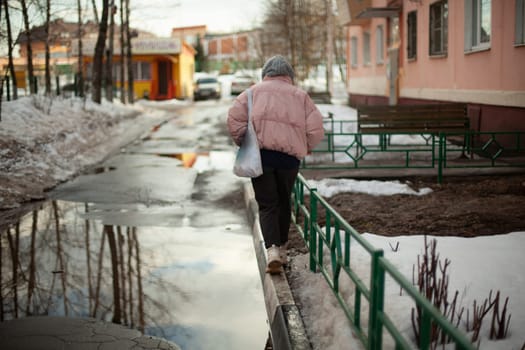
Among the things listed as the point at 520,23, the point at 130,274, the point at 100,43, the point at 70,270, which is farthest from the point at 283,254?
the point at 100,43

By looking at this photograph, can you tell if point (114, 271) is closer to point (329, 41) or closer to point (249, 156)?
point (249, 156)

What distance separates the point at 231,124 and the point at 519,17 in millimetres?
8328

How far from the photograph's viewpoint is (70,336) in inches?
179

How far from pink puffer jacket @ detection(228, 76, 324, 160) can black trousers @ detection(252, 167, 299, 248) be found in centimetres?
21

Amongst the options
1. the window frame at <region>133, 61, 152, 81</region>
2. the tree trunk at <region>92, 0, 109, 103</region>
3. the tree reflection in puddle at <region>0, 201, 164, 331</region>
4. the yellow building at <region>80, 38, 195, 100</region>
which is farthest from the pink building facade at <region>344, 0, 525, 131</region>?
the window frame at <region>133, 61, 152, 81</region>

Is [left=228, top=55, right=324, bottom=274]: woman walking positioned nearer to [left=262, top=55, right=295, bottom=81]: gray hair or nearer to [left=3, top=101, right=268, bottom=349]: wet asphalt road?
[left=262, top=55, right=295, bottom=81]: gray hair

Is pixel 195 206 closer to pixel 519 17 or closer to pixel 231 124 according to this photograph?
pixel 231 124

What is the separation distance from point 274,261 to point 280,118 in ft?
3.90

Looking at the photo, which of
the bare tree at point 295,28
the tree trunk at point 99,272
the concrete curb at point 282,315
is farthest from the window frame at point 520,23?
the bare tree at point 295,28

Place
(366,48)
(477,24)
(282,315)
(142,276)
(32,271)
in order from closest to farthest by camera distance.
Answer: (282,315), (142,276), (32,271), (477,24), (366,48)

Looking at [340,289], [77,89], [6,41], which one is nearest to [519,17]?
[340,289]

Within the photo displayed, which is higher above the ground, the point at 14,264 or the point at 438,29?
the point at 438,29

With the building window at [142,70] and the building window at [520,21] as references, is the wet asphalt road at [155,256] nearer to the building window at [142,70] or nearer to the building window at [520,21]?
the building window at [520,21]

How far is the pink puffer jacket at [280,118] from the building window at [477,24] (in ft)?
30.9
